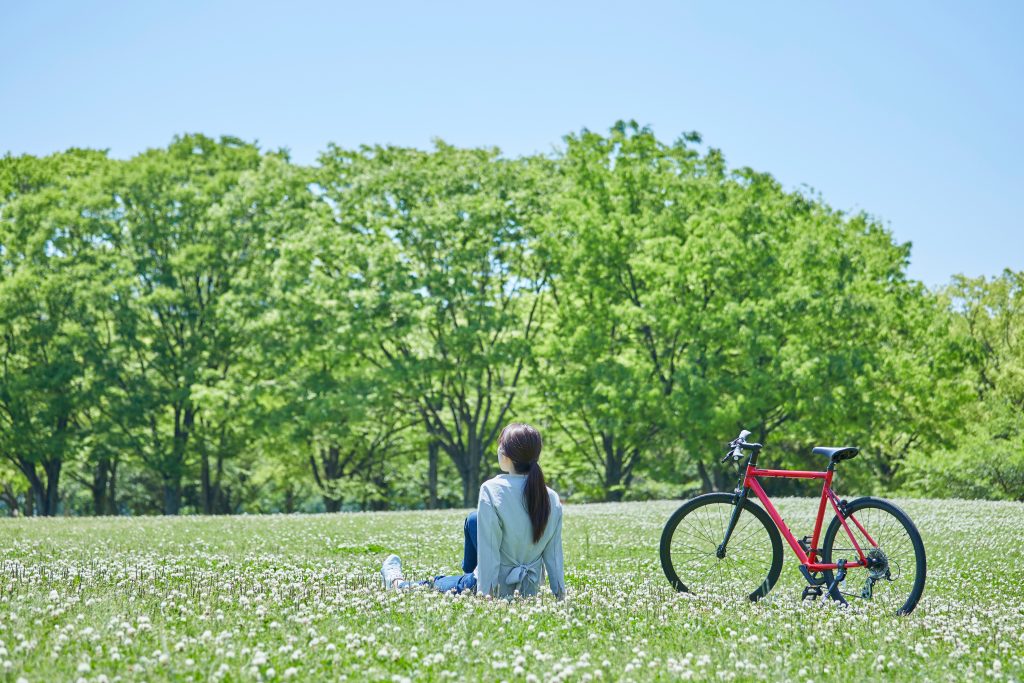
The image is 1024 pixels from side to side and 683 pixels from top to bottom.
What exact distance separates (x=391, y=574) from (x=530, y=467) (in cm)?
186

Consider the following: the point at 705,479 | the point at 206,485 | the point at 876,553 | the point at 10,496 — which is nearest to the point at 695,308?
the point at 705,479

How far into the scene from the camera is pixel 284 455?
44.2m

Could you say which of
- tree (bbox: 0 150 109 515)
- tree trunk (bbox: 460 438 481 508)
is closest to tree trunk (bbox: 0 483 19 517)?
tree (bbox: 0 150 109 515)

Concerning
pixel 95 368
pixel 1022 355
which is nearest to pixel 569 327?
pixel 95 368

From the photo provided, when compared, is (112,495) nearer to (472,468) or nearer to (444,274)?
(472,468)

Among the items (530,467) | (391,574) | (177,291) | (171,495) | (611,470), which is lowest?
(171,495)

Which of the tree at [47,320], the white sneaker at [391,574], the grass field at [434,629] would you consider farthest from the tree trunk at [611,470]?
the white sneaker at [391,574]

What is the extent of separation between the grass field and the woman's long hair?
64 centimetres

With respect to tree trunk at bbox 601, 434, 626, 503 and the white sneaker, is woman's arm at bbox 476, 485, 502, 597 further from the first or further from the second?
tree trunk at bbox 601, 434, 626, 503

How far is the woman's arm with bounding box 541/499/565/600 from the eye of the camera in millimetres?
7090

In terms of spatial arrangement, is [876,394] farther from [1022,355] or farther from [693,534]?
[693,534]

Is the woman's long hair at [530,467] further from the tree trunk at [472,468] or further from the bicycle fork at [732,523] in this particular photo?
the tree trunk at [472,468]

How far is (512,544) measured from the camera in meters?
7.03

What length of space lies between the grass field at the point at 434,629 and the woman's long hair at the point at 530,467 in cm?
64
